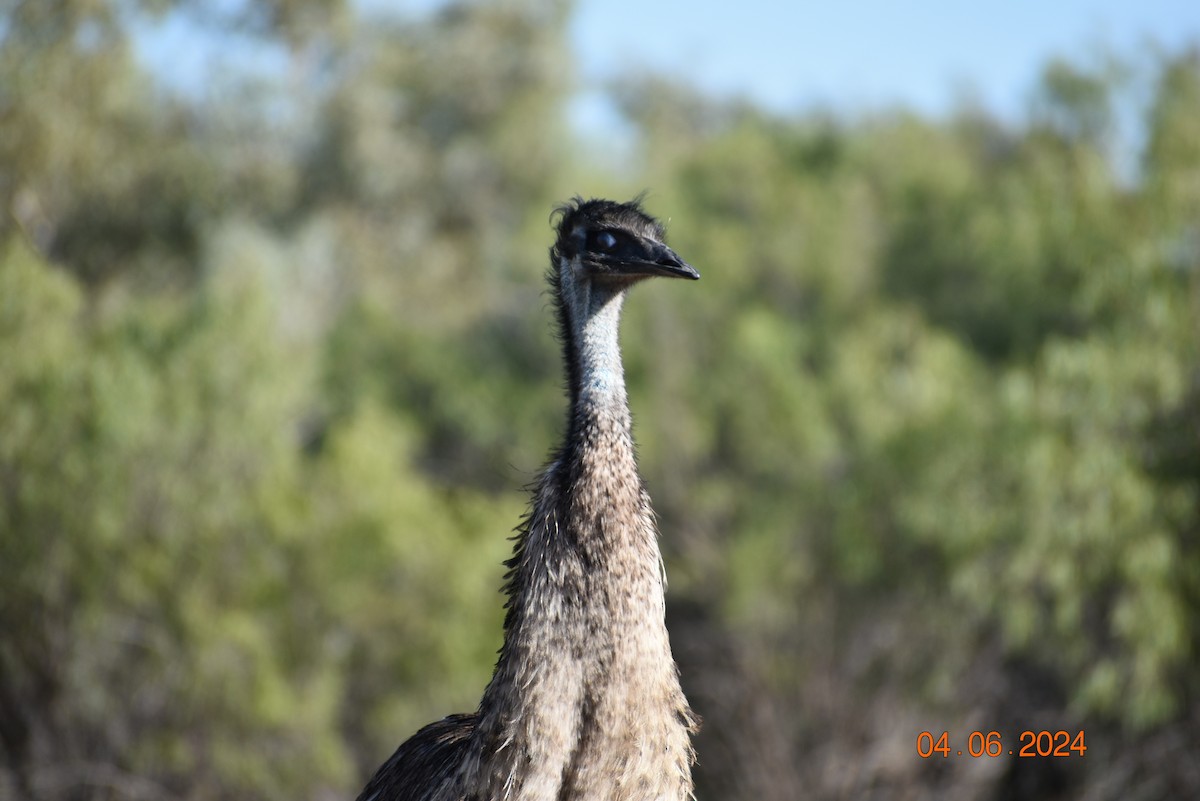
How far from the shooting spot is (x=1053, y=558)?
13.2 m

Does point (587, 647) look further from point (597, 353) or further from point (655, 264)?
point (655, 264)

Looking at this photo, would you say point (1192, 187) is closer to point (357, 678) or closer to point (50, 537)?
point (357, 678)

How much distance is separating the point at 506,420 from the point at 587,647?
17527 mm

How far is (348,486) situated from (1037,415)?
21.9 feet

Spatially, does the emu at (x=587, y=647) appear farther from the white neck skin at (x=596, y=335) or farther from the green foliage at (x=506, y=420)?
the green foliage at (x=506, y=420)

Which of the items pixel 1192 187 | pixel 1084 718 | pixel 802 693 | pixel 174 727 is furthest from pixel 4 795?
pixel 1192 187

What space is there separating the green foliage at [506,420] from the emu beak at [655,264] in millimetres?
4101

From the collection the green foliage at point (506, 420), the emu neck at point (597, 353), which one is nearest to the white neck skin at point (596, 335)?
the emu neck at point (597, 353)
